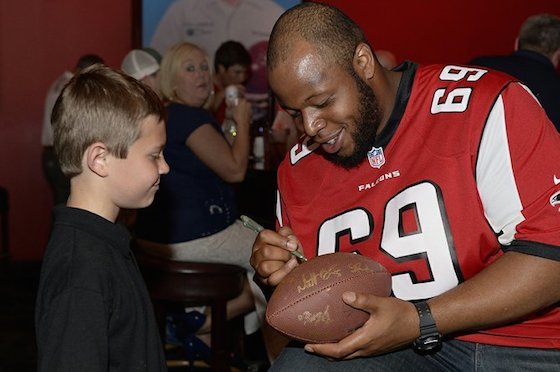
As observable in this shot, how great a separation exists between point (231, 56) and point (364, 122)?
2.85 m

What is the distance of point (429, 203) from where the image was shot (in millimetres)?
1790

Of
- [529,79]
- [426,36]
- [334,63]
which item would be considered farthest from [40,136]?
[334,63]

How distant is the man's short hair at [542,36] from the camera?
12.3 feet

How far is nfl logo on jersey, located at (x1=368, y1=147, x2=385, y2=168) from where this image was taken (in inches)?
74.8

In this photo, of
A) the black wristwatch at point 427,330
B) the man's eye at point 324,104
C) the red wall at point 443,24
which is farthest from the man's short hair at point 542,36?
the black wristwatch at point 427,330

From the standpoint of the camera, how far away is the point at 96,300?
5.03ft

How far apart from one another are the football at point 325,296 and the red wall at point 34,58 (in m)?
4.09

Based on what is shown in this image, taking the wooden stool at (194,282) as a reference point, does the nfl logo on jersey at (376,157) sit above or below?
above

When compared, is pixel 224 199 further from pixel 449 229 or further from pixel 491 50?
pixel 491 50

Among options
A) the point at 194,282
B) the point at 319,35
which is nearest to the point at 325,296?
the point at 319,35

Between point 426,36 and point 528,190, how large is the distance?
10.9ft

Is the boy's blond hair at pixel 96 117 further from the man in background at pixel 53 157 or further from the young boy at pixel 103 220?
the man in background at pixel 53 157

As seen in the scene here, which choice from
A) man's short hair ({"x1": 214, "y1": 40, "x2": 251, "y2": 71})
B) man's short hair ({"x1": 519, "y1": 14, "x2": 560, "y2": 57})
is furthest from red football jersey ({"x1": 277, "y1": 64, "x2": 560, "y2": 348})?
man's short hair ({"x1": 214, "y1": 40, "x2": 251, "y2": 71})

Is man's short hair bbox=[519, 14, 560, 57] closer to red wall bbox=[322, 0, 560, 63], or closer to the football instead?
red wall bbox=[322, 0, 560, 63]
